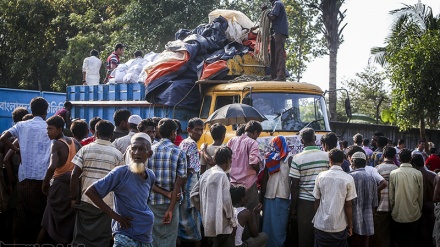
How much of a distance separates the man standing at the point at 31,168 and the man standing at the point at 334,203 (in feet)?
11.3

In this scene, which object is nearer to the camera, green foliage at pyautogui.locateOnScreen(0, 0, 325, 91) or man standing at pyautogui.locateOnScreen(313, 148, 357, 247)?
man standing at pyautogui.locateOnScreen(313, 148, 357, 247)

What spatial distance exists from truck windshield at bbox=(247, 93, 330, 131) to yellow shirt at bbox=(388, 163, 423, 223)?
1882 mm

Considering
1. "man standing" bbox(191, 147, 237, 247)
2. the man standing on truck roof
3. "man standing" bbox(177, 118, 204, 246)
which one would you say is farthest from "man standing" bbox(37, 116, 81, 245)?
the man standing on truck roof

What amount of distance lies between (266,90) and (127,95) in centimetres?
329

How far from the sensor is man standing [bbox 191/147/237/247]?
7195 millimetres

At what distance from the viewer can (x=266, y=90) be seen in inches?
432

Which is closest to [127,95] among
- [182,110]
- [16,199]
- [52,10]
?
[182,110]

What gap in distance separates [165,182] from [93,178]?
0.76 metres

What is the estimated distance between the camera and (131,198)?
18.9ft

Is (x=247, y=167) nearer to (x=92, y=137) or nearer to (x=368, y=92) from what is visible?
(x=92, y=137)

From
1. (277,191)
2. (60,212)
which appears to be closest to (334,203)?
(277,191)

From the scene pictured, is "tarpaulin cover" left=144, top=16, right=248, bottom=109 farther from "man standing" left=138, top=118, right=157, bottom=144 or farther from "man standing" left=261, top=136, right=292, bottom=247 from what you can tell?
"man standing" left=138, top=118, right=157, bottom=144

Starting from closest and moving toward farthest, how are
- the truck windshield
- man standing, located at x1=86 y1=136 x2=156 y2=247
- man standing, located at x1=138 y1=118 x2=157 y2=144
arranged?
man standing, located at x1=86 y1=136 x2=156 y2=247 < man standing, located at x1=138 y1=118 x2=157 y2=144 < the truck windshield

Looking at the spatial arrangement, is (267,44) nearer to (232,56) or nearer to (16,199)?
(232,56)
